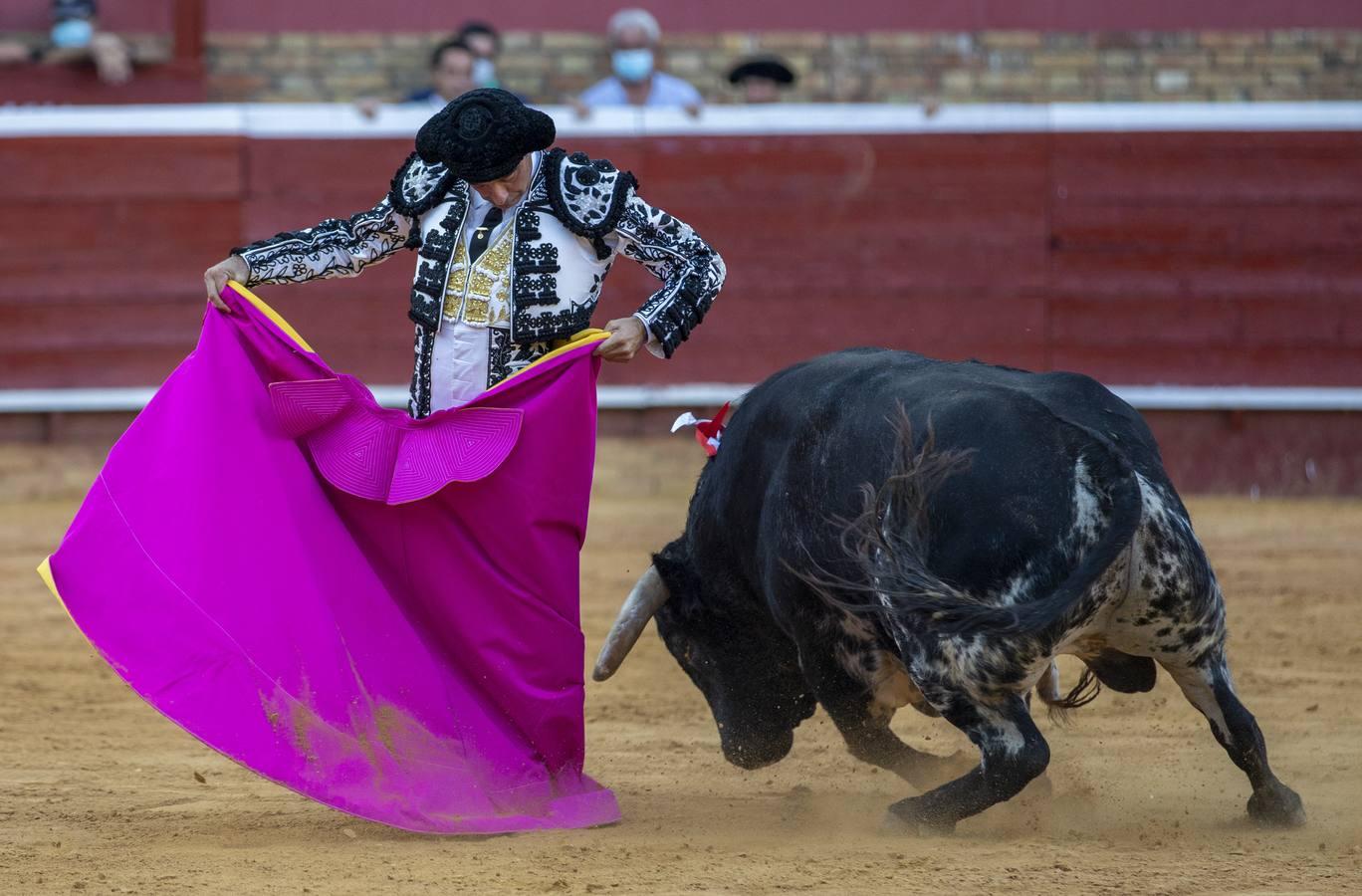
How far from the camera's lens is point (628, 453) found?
7234mm

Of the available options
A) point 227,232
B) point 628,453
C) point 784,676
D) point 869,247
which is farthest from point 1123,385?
point 784,676

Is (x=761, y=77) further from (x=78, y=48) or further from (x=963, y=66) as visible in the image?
(x=78, y=48)

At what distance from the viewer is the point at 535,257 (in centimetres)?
303

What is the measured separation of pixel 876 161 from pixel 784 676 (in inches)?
166

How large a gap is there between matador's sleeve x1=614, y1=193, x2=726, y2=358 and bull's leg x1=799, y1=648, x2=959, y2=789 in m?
0.60

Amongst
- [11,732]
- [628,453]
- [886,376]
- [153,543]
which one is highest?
[886,376]

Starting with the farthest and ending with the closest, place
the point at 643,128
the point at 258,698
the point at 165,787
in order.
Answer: the point at 643,128
the point at 165,787
the point at 258,698

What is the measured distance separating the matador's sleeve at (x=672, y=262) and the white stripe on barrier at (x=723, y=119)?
4084mm

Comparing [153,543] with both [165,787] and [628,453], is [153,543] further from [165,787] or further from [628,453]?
[628,453]

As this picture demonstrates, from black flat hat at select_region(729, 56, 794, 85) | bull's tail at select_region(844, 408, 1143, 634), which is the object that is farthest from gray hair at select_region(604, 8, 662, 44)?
bull's tail at select_region(844, 408, 1143, 634)

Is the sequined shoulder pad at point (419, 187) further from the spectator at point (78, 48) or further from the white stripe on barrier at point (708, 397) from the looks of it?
the spectator at point (78, 48)

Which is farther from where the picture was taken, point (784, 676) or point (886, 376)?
point (784, 676)

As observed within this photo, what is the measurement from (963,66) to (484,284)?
5638mm

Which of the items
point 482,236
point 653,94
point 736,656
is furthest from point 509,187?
point 653,94
